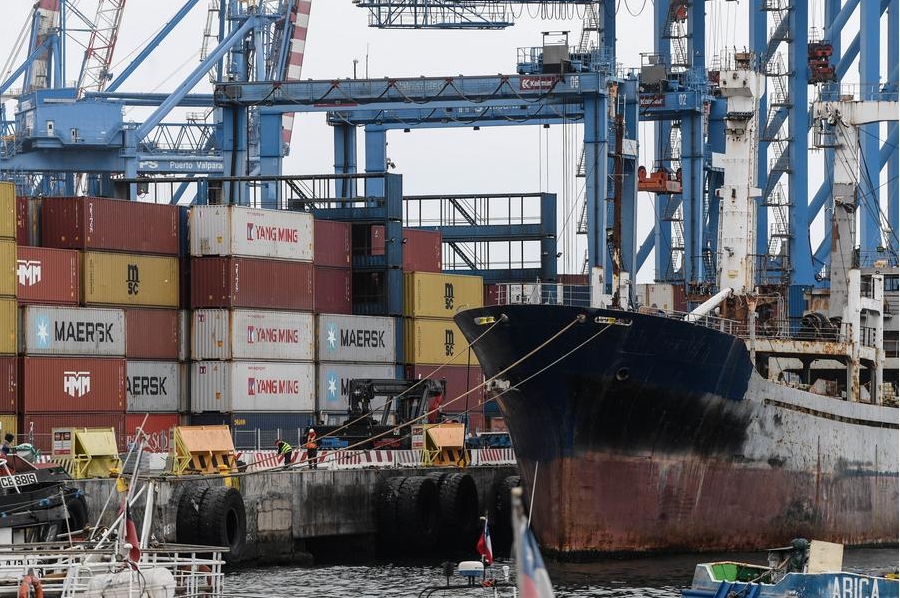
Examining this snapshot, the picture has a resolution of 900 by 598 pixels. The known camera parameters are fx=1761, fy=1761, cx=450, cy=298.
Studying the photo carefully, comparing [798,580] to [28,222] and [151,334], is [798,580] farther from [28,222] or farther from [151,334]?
[28,222]

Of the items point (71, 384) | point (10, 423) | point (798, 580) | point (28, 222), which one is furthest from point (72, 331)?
point (798, 580)

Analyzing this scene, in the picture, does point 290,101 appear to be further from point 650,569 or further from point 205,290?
point 650,569

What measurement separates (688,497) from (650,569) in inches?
115

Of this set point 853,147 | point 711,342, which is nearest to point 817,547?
point 711,342

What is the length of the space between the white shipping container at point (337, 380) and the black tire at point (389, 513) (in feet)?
31.8

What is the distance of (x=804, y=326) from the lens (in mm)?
46969

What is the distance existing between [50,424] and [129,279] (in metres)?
5.87

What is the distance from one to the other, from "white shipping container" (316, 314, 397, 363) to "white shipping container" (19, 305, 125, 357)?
729 cm

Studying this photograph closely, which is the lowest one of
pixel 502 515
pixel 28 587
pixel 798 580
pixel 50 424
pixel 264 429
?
pixel 502 515

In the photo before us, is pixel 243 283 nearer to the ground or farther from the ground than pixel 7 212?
nearer to the ground

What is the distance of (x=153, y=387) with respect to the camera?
52.1 metres

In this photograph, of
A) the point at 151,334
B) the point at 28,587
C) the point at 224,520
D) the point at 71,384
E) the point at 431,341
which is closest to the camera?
the point at 28,587

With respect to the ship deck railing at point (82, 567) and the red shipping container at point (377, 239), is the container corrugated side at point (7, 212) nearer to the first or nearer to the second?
the red shipping container at point (377, 239)

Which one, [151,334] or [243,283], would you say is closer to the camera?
[151,334]
